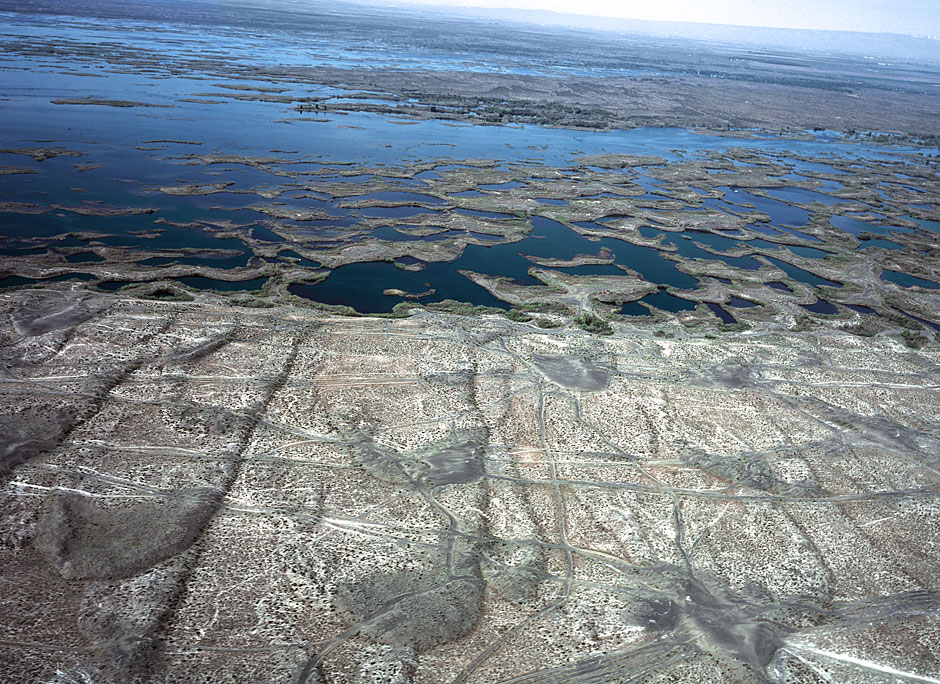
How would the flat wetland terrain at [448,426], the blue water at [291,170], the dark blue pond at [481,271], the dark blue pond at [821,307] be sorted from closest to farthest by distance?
1. the flat wetland terrain at [448,426]
2. the dark blue pond at [481,271]
3. the dark blue pond at [821,307]
4. the blue water at [291,170]

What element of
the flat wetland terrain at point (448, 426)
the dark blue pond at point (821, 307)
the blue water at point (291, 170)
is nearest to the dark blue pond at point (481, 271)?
the blue water at point (291, 170)

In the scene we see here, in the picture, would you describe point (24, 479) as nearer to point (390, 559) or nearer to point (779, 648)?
point (390, 559)

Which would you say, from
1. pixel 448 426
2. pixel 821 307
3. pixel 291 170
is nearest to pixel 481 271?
pixel 448 426

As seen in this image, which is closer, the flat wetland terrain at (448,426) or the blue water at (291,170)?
the flat wetland terrain at (448,426)

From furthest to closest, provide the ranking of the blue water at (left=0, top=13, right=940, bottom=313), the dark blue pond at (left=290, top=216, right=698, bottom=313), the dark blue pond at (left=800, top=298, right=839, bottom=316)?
the blue water at (left=0, top=13, right=940, bottom=313), the dark blue pond at (left=800, top=298, right=839, bottom=316), the dark blue pond at (left=290, top=216, right=698, bottom=313)

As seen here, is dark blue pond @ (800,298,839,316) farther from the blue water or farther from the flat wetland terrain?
the blue water

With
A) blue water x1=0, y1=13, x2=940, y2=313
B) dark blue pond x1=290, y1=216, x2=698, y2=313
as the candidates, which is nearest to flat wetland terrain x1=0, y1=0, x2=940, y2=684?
dark blue pond x1=290, y1=216, x2=698, y2=313

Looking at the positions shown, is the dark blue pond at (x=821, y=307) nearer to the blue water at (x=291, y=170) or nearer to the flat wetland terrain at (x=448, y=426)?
the flat wetland terrain at (x=448, y=426)

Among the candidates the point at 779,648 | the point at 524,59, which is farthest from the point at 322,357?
the point at 524,59

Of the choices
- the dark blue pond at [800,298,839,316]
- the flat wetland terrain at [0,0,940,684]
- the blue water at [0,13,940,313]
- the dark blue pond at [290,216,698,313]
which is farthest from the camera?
the blue water at [0,13,940,313]

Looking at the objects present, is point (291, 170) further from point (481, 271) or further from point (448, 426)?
point (448, 426)
